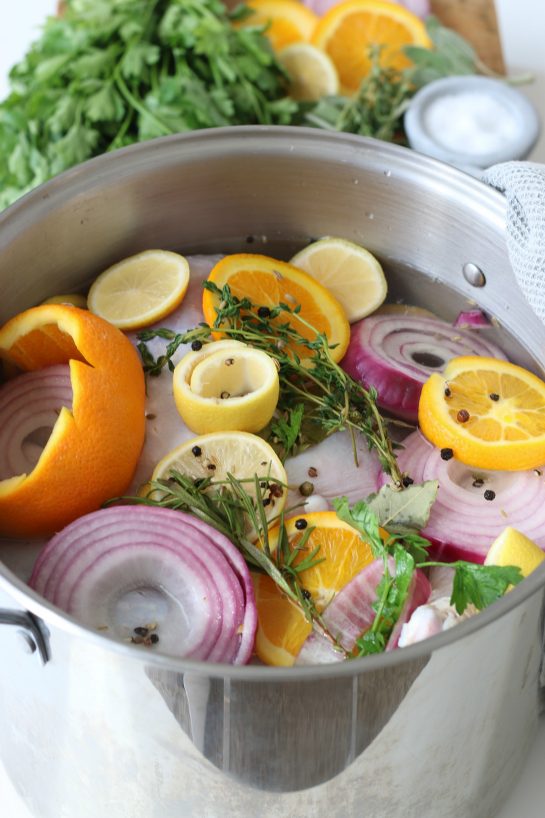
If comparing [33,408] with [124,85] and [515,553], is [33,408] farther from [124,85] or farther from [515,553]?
[124,85]

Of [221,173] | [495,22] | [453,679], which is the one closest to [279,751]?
[453,679]

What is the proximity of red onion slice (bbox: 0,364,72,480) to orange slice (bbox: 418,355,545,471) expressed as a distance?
41 cm

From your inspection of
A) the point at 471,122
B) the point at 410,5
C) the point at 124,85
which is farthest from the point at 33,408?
the point at 410,5

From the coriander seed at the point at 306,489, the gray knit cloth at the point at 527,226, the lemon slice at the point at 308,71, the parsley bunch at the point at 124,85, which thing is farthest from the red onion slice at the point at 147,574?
the lemon slice at the point at 308,71

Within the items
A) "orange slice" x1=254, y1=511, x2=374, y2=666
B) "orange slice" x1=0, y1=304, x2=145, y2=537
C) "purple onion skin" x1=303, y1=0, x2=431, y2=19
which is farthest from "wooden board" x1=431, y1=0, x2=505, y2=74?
"orange slice" x1=254, y1=511, x2=374, y2=666

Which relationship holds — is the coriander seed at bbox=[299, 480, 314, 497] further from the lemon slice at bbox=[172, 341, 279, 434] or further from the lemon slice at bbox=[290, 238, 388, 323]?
the lemon slice at bbox=[290, 238, 388, 323]

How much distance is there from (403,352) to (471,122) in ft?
1.82

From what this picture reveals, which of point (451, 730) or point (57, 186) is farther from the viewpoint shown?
point (57, 186)

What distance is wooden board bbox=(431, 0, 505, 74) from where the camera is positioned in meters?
1.86

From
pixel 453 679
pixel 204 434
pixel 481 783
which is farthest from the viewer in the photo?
pixel 204 434

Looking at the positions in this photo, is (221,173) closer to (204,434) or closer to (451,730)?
(204,434)

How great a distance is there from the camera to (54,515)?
1021mm

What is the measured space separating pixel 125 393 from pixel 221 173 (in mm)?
368

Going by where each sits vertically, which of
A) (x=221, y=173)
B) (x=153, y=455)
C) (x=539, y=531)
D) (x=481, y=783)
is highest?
(x=221, y=173)
